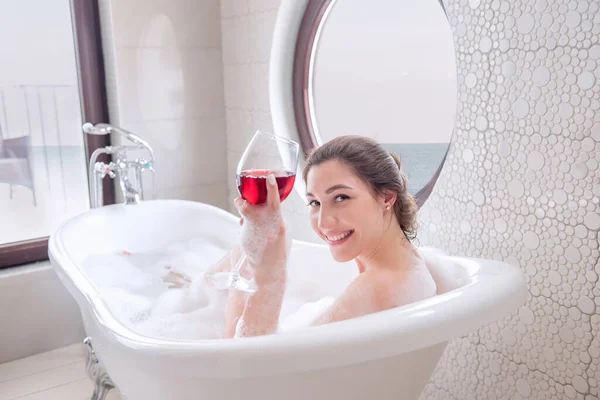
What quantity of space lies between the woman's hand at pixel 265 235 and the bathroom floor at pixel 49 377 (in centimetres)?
133

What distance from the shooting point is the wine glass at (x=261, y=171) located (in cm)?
115

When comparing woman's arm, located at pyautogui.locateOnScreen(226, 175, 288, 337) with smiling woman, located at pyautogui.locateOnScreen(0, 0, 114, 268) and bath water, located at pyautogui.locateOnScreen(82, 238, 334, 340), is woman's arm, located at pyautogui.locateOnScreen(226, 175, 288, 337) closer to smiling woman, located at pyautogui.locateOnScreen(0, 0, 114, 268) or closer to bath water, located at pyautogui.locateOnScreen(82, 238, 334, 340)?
bath water, located at pyautogui.locateOnScreen(82, 238, 334, 340)

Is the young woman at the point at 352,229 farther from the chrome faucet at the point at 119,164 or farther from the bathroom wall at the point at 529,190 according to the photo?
the chrome faucet at the point at 119,164

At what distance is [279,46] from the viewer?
8.62ft

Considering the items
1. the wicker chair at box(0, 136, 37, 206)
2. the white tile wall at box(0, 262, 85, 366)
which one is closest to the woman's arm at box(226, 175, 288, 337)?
the white tile wall at box(0, 262, 85, 366)

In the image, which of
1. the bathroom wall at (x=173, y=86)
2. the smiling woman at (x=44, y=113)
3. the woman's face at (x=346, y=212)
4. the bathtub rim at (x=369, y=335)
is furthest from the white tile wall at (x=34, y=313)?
the woman's face at (x=346, y=212)

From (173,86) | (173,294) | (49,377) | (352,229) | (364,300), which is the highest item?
(173,86)

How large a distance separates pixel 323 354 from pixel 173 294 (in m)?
1.24

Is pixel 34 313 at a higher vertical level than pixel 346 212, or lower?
lower

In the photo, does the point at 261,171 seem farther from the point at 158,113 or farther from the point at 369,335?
the point at 158,113

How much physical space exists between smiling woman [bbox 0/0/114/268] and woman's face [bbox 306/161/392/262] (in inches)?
78.5

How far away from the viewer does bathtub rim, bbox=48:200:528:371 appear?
3.01 feet

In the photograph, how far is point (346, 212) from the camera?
127 cm

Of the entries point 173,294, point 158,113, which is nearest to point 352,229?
point 173,294
